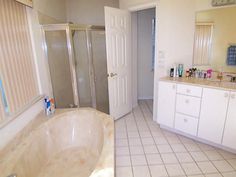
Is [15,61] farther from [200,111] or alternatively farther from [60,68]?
[200,111]

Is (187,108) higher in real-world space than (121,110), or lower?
higher

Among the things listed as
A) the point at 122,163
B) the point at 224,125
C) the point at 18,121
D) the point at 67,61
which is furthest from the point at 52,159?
the point at 224,125

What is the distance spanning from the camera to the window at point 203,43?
2.38 m

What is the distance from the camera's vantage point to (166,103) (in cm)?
255

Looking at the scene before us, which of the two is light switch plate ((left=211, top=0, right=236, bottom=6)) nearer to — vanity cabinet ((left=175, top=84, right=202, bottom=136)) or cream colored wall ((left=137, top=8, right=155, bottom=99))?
vanity cabinet ((left=175, top=84, right=202, bottom=136))

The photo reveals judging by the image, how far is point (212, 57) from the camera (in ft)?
7.84

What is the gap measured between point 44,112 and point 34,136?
19.4 inches

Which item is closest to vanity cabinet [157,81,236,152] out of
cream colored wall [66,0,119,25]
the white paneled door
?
the white paneled door

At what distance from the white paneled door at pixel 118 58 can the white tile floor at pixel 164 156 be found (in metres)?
0.55

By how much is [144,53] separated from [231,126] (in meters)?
2.53

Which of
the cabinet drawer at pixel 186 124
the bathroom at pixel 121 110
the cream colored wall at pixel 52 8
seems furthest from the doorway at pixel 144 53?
the cream colored wall at pixel 52 8

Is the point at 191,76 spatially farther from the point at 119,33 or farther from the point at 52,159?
the point at 52,159

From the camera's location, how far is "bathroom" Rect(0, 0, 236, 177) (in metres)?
1.58

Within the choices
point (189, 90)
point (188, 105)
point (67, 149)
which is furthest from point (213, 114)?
point (67, 149)
